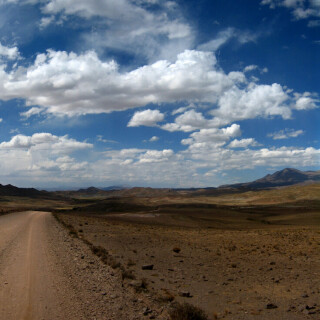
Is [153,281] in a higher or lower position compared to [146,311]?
lower

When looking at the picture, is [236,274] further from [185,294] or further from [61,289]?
[61,289]

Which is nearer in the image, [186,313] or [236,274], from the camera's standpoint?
[186,313]

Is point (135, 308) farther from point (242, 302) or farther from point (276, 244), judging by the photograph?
point (276, 244)

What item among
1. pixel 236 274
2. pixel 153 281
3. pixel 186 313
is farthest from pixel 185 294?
pixel 236 274

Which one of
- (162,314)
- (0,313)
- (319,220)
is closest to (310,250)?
(162,314)

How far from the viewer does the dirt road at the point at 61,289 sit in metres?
8.61

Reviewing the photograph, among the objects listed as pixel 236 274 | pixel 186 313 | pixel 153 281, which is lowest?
pixel 236 274

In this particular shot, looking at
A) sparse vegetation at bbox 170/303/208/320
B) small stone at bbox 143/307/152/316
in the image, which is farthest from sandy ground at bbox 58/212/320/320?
small stone at bbox 143/307/152/316

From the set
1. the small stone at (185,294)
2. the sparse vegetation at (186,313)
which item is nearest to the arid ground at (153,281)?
the small stone at (185,294)

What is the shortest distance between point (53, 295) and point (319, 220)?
177ft

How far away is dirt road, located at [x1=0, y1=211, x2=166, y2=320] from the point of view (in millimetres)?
8609

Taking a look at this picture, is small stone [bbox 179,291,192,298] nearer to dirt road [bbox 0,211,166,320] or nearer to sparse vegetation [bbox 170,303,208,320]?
dirt road [bbox 0,211,166,320]

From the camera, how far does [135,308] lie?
9.16 metres

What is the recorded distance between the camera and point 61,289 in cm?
1065
